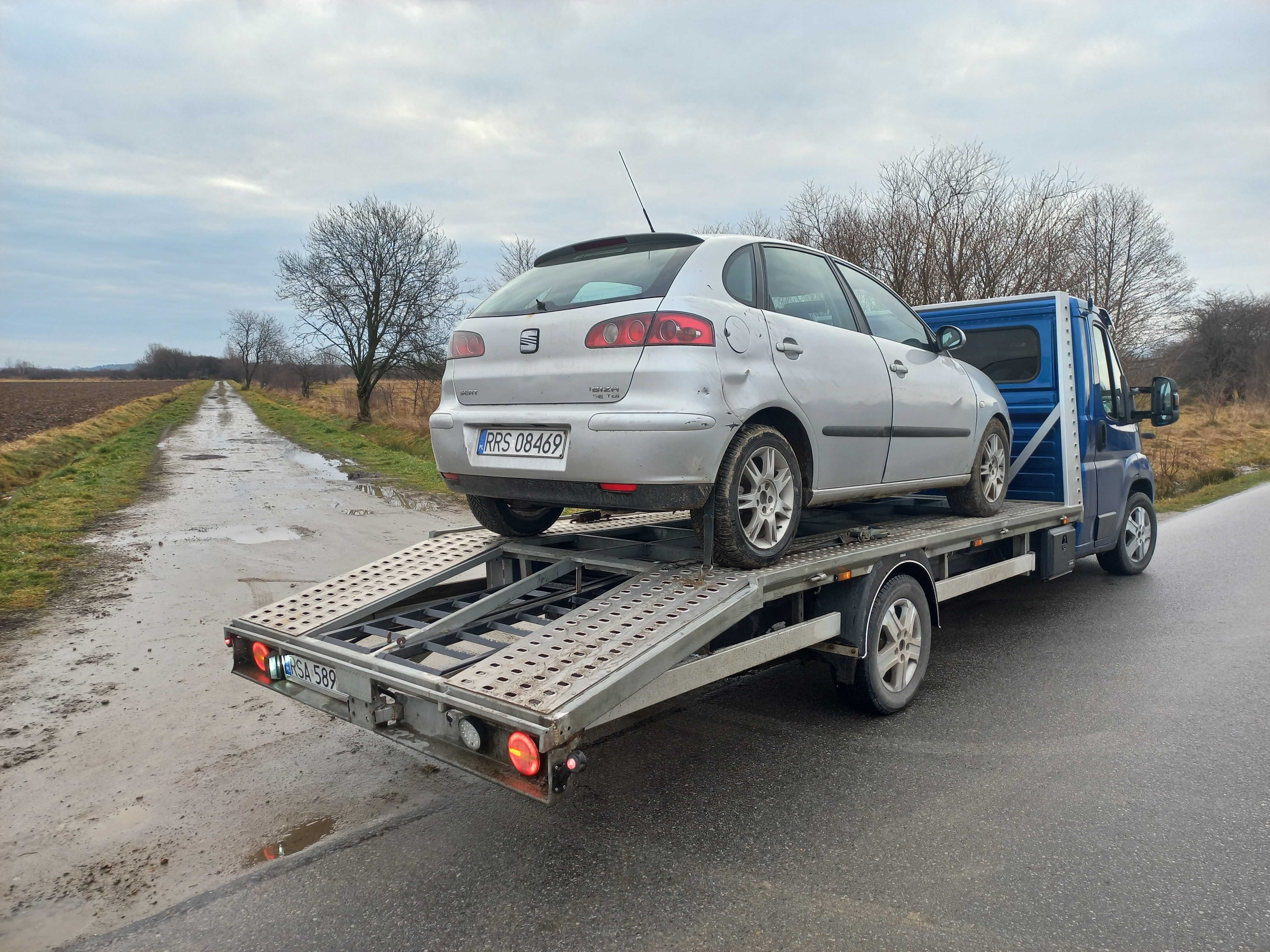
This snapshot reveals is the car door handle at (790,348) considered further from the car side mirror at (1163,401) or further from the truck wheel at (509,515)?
the car side mirror at (1163,401)

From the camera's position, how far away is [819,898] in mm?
2635

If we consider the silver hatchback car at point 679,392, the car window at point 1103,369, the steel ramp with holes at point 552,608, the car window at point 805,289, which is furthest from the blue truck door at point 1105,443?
the car window at point 805,289

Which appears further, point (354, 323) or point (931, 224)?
point (354, 323)

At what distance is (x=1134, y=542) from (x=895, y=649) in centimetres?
477

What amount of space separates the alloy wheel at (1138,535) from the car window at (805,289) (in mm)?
4600

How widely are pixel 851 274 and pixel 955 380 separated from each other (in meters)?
1.08

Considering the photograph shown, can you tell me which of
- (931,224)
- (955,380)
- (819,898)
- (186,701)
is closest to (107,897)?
(186,701)

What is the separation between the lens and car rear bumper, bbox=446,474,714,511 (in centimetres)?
336

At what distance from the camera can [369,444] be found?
76.3 ft

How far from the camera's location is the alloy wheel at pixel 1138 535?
752cm

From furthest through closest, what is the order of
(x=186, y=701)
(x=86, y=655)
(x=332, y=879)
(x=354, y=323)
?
(x=354, y=323), (x=86, y=655), (x=186, y=701), (x=332, y=879)

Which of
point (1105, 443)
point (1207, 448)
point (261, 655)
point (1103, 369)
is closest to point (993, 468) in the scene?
point (1105, 443)

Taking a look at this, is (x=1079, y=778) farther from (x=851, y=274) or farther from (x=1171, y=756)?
(x=851, y=274)

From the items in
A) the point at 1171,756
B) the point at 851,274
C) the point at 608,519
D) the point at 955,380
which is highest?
the point at 851,274
